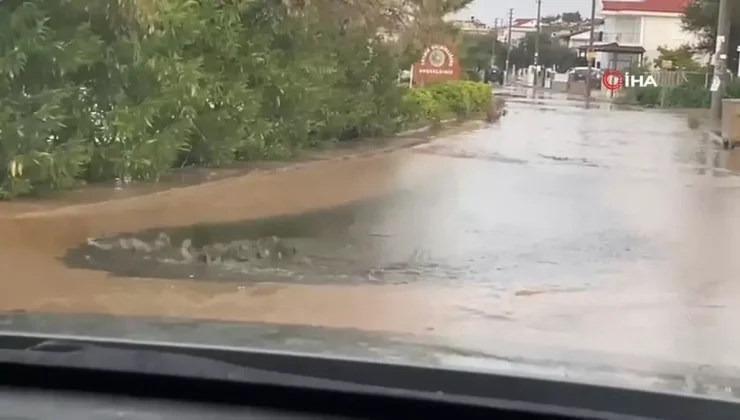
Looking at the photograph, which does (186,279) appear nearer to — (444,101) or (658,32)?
(444,101)

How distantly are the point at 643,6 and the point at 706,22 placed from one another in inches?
1424

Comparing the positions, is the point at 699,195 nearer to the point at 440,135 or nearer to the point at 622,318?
the point at 622,318

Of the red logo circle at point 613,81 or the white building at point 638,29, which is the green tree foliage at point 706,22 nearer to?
the red logo circle at point 613,81

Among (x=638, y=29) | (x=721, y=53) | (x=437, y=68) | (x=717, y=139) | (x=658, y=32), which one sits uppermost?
(x=638, y=29)

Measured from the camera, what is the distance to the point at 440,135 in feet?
92.9

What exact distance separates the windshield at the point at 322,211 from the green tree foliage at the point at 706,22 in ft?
92.4

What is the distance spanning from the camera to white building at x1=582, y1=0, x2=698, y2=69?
8562 cm

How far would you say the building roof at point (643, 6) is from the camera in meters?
88.0

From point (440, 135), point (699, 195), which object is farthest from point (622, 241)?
point (440, 135)

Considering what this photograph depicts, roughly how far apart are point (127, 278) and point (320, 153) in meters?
12.0

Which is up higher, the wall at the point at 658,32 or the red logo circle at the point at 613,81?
the wall at the point at 658,32

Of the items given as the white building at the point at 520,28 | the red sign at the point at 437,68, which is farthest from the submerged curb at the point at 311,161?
the white building at the point at 520,28

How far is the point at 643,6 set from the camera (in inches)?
3551

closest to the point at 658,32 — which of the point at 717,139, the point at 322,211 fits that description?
the point at 717,139
